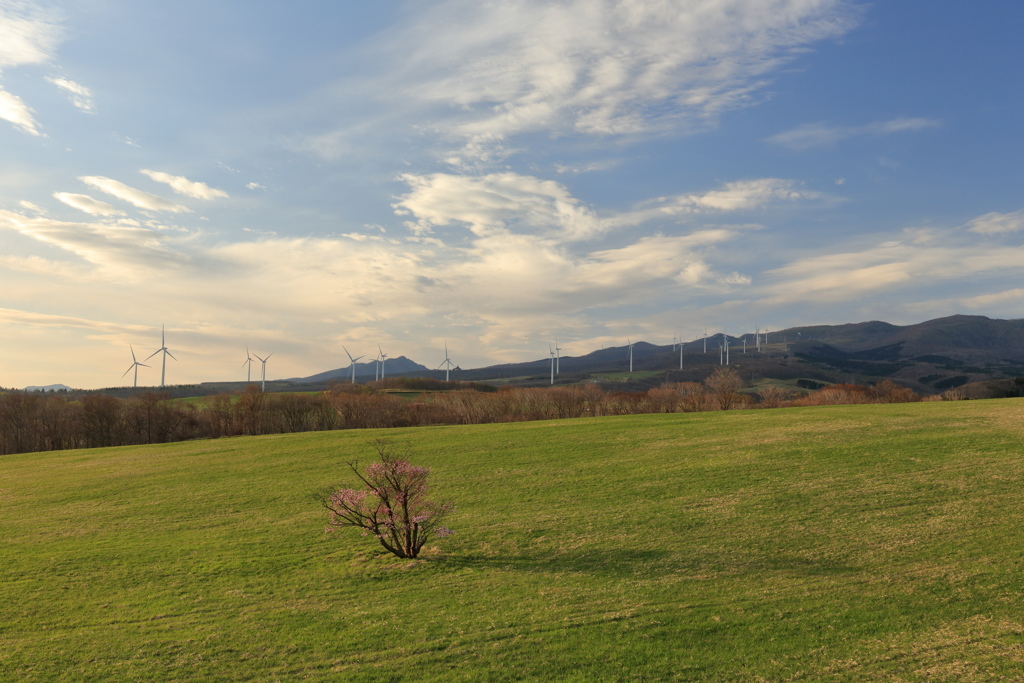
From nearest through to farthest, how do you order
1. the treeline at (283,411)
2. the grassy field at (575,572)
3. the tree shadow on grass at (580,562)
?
the grassy field at (575,572)
the tree shadow on grass at (580,562)
the treeline at (283,411)

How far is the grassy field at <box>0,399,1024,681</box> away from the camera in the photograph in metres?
15.4

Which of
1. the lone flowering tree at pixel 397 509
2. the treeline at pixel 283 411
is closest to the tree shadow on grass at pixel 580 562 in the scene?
the lone flowering tree at pixel 397 509

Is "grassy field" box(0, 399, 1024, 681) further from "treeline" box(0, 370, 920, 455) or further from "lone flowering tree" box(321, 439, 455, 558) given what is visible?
"treeline" box(0, 370, 920, 455)

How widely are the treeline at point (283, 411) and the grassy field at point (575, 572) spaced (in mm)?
57063

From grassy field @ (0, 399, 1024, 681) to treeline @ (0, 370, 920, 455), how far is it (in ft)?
187

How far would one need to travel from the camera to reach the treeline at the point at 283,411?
92.4 meters

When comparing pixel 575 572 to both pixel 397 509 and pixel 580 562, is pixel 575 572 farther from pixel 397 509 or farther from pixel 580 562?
pixel 397 509

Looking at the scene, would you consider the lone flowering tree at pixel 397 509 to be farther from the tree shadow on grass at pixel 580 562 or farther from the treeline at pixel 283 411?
the treeline at pixel 283 411

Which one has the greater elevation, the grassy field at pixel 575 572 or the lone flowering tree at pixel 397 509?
the lone flowering tree at pixel 397 509

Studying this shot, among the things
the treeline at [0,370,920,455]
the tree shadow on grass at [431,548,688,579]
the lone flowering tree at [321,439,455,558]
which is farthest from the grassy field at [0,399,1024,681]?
the treeline at [0,370,920,455]

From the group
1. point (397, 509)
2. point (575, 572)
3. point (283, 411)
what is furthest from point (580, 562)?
point (283, 411)

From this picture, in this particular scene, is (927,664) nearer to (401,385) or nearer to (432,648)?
(432,648)

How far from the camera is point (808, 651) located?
49.2 feet

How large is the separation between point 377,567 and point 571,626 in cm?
921
